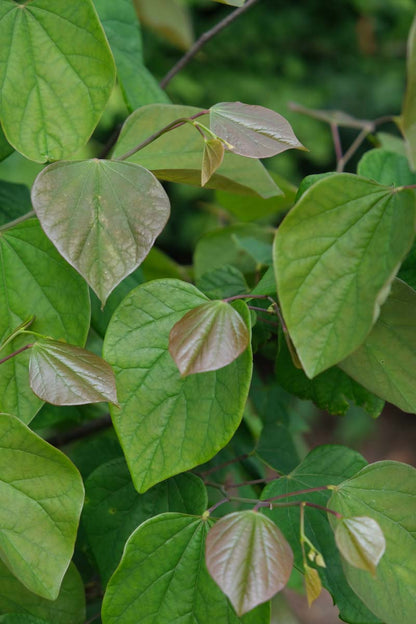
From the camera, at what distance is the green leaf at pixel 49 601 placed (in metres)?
0.58

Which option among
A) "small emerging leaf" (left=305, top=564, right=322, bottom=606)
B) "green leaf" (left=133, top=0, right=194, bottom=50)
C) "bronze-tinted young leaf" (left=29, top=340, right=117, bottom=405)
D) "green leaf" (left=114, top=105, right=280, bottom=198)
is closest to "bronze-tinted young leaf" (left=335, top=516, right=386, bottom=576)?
"small emerging leaf" (left=305, top=564, right=322, bottom=606)

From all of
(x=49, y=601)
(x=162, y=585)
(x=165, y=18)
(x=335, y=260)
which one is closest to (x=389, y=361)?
(x=335, y=260)

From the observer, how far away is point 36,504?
0.50 m

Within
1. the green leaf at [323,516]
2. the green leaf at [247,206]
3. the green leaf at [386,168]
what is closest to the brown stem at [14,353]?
the green leaf at [323,516]

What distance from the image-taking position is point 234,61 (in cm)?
314

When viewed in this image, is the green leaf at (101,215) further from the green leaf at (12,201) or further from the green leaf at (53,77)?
the green leaf at (12,201)

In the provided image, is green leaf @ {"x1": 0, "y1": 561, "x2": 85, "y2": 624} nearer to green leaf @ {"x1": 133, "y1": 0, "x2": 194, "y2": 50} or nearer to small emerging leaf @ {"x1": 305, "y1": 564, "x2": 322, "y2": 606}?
small emerging leaf @ {"x1": 305, "y1": 564, "x2": 322, "y2": 606}

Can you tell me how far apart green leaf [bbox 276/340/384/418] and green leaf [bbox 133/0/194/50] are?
0.56m

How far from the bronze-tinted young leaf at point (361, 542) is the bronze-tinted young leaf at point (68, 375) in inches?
6.8

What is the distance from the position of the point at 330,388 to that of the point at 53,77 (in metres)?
0.36

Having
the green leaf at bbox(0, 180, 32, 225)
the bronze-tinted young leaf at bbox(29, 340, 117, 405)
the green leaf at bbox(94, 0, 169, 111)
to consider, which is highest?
the green leaf at bbox(94, 0, 169, 111)

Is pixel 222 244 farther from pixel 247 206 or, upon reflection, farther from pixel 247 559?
pixel 247 559

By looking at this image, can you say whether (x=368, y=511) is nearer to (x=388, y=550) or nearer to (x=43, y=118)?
(x=388, y=550)

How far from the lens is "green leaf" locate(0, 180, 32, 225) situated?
73cm
